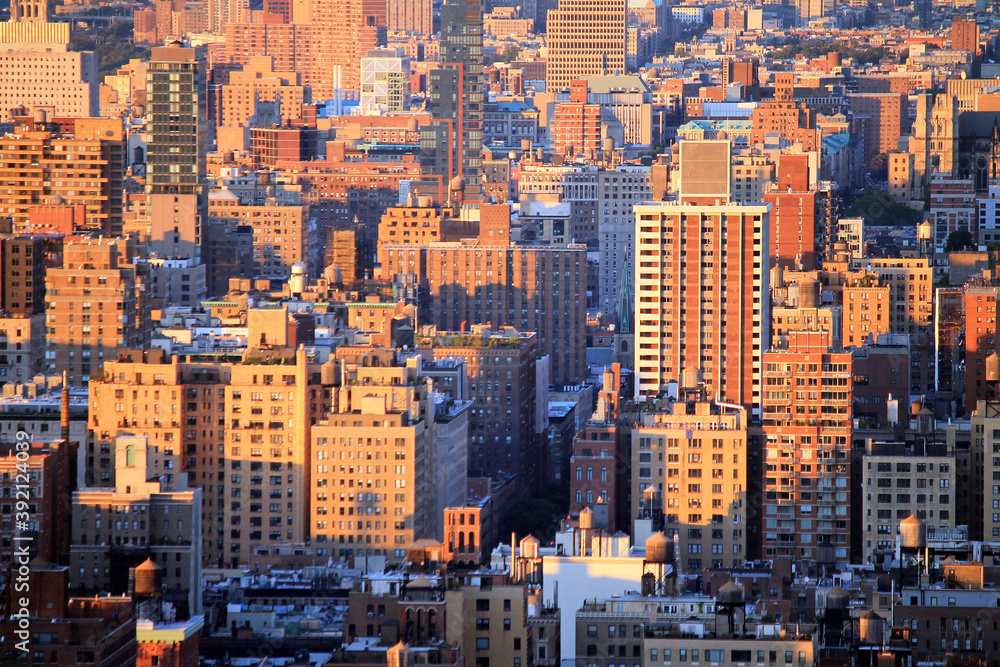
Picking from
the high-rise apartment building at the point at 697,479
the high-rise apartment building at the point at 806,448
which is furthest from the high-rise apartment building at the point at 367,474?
the high-rise apartment building at the point at 806,448

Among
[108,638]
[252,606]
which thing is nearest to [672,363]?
[252,606]

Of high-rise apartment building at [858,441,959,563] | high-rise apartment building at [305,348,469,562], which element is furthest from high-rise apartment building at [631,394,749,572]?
high-rise apartment building at [305,348,469,562]

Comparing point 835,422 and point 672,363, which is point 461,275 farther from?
point 835,422

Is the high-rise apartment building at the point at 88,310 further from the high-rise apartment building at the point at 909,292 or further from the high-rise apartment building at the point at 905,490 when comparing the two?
the high-rise apartment building at the point at 909,292

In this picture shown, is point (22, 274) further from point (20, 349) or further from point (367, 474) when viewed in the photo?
point (367, 474)

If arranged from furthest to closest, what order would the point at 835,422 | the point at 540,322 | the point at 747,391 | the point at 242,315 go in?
the point at 540,322 → the point at 242,315 → the point at 747,391 → the point at 835,422

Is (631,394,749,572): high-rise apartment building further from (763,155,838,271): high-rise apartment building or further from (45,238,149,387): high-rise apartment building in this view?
(763,155,838,271): high-rise apartment building

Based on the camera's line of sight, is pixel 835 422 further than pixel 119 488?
Yes

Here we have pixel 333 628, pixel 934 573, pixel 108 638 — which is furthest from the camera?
pixel 333 628
